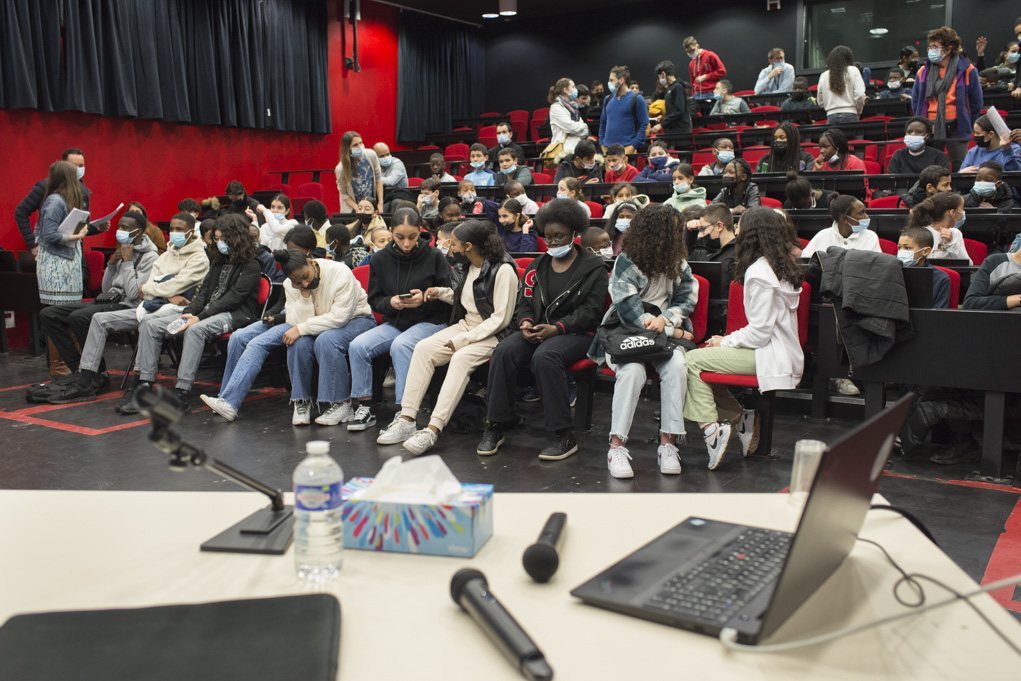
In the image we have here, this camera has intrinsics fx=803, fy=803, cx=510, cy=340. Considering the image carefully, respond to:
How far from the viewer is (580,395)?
171 inches

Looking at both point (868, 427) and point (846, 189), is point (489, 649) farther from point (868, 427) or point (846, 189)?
point (846, 189)

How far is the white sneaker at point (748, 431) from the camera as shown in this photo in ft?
12.8

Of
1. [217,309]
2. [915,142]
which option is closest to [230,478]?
Answer: [217,309]

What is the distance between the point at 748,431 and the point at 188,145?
9140mm

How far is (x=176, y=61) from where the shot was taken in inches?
401

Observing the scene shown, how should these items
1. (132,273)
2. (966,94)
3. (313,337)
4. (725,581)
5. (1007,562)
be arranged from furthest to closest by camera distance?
1. (966,94)
2. (132,273)
3. (313,337)
4. (1007,562)
5. (725,581)

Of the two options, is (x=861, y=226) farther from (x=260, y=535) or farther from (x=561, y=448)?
(x=260, y=535)

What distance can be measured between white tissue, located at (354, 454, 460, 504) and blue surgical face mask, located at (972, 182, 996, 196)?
5.30 meters

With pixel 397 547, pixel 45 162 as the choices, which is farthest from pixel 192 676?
pixel 45 162

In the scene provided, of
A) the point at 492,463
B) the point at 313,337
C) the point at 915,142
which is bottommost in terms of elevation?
the point at 492,463

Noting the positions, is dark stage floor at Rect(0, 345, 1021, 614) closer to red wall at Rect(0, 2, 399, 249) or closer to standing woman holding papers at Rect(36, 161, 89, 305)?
standing woman holding papers at Rect(36, 161, 89, 305)

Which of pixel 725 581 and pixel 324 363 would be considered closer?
pixel 725 581

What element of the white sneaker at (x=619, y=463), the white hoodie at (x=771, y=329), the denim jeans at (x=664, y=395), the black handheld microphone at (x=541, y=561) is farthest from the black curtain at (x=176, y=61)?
the black handheld microphone at (x=541, y=561)

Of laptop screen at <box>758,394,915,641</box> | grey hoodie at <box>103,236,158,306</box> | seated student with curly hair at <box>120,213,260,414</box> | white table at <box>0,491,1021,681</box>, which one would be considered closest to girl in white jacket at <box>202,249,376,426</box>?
seated student with curly hair at <box>120,213,260,414</box>
